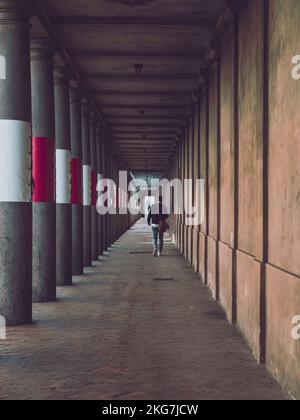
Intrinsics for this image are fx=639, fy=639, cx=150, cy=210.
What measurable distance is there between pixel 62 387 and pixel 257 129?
3480 mm

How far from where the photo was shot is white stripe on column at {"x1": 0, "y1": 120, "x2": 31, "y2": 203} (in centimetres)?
862

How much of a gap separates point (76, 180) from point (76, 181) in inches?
1.0

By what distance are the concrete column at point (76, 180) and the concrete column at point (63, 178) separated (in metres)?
1.77

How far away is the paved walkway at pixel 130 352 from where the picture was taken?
556 centimetres

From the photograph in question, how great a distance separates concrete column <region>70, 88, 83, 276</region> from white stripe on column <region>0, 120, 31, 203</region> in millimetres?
5844

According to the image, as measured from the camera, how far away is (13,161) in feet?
28.5

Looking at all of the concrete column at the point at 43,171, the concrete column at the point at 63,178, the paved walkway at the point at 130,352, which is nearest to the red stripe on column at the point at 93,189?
the concrete column at the point at 63,178

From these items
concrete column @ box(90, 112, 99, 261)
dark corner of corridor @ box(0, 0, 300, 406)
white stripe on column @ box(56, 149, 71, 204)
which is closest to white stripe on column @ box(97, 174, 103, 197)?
concrete column @ box(90, 112, 99, 261)

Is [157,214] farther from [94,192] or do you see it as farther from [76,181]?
[76,181]

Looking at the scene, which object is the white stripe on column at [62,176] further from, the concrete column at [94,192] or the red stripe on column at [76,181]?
the concrete column at [94,192]

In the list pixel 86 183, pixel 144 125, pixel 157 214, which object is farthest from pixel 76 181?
pixel 144 125

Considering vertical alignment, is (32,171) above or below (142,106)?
below

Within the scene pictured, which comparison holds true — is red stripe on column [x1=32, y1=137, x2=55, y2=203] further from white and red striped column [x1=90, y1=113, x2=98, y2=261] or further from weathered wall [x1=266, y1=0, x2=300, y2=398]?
white and red striped column [x1=90, y1=113, x2=98, y2=261]

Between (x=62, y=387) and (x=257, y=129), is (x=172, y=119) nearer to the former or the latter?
(x=257, y=129)
